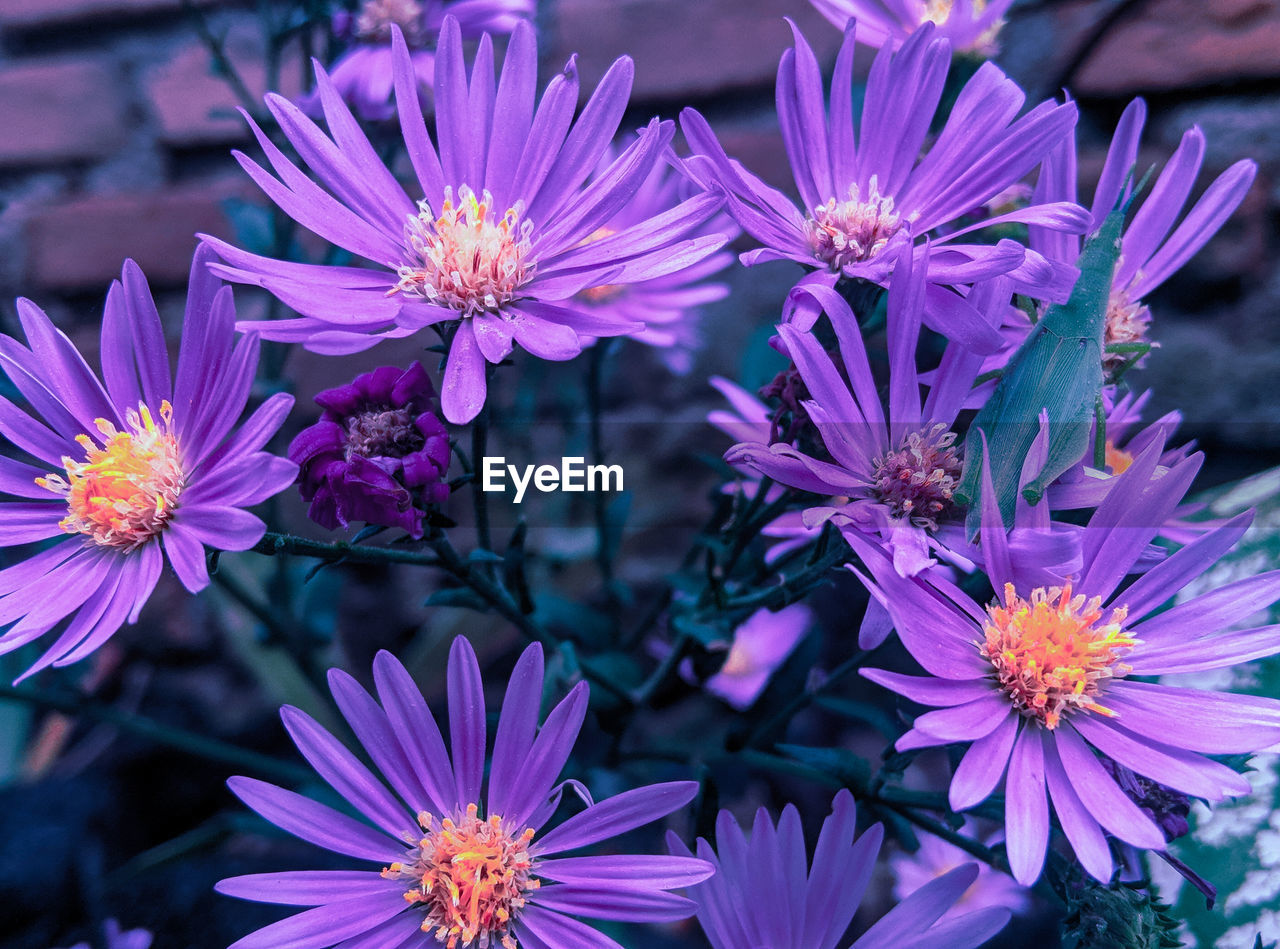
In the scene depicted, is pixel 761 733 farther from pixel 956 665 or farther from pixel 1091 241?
pixel 1091 241

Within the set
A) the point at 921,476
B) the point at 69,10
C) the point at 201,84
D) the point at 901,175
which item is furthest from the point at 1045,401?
the point at 69,10

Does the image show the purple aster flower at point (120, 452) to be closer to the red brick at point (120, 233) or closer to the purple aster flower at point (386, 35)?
the purple aster flower at point (386, 35)

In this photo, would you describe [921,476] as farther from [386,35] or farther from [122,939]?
[122,939]

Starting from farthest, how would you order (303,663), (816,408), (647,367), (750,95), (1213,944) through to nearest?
(647,367) < (750,95) < (303,663) < (1213,944) < (816,408)

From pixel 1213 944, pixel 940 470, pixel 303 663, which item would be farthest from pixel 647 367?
pixel 1213 944

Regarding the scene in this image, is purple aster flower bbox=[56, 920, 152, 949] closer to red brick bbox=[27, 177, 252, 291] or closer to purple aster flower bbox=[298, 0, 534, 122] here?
purple aster flower bbox=[298, 0, 534, 122]

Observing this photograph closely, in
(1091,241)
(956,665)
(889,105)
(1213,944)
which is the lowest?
(1213,944)

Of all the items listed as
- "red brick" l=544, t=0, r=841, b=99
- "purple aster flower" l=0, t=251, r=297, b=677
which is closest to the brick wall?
"red brick" l=544, t=0, r=841, b=99
